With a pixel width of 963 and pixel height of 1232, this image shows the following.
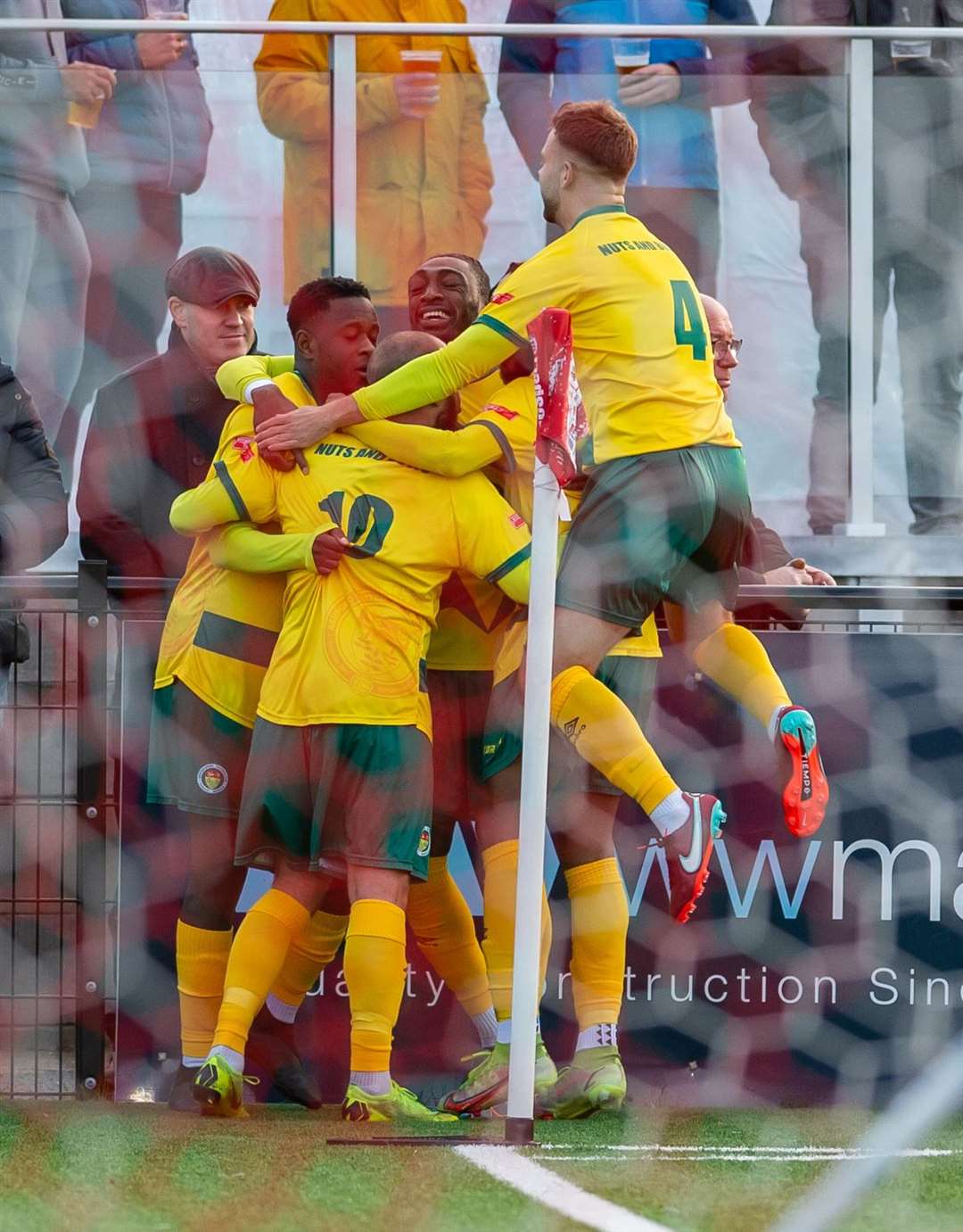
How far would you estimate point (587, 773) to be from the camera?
221 centimetres

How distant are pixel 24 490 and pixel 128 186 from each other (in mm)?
604

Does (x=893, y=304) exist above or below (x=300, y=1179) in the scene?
above

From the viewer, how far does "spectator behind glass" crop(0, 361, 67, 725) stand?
2352 mm

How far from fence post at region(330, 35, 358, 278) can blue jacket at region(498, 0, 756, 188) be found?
21 cm

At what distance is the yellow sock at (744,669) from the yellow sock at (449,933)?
1.21 ft

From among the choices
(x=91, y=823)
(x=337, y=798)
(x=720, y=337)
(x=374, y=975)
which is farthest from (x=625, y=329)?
(x=91, y=823)

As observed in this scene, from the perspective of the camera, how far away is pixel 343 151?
9.16ft

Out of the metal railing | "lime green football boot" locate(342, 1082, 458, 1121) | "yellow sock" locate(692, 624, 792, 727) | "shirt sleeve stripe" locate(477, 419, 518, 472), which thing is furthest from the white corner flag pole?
the metal railing

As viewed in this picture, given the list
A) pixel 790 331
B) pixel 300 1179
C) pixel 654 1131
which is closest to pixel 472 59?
pixel 790 331

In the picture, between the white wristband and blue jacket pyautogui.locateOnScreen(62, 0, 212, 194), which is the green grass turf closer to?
the white wristband

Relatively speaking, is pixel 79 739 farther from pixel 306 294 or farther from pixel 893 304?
pixel 893 304

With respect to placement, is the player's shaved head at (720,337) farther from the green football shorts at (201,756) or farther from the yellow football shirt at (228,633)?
the green football shorts at (201,756)

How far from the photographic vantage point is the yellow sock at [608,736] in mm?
2102

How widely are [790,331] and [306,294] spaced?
848 mm
